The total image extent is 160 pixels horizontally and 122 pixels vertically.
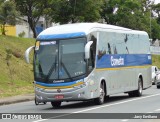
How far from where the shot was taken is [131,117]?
626 inches

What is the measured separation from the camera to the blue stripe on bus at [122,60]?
21.9 m

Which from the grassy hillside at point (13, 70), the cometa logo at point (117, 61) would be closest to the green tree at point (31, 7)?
the grassy hillside at point (13, 70)

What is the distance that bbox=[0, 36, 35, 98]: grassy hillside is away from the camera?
105 feet

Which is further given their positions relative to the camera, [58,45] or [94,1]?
[94,1]

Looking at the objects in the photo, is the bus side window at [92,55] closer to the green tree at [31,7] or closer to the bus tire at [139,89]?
the bus tire at [139,89]

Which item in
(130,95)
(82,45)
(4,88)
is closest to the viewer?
(82,45)

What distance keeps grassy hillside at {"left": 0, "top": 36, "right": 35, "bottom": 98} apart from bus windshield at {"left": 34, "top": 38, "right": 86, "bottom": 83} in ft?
29.3

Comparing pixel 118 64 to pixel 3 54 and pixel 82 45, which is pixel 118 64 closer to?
pixel 82 45

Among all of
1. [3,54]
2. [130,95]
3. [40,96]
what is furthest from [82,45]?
[3,54]

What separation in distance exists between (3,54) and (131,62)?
14.5 m

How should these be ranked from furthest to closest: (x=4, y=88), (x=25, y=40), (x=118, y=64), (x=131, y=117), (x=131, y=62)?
1. (x=25, y=40)
2. (x=4, y=88)
3. (x=131, y=62)
4. (x=118, y=64)
5. (x=131, y=117)

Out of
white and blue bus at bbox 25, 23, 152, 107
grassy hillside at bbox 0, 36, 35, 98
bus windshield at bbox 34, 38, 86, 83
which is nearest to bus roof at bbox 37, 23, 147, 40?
white and blue bus at bbox 25, 23, 152, 107

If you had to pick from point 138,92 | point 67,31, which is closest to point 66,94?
point 67,31

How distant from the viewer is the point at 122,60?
24484 mm
